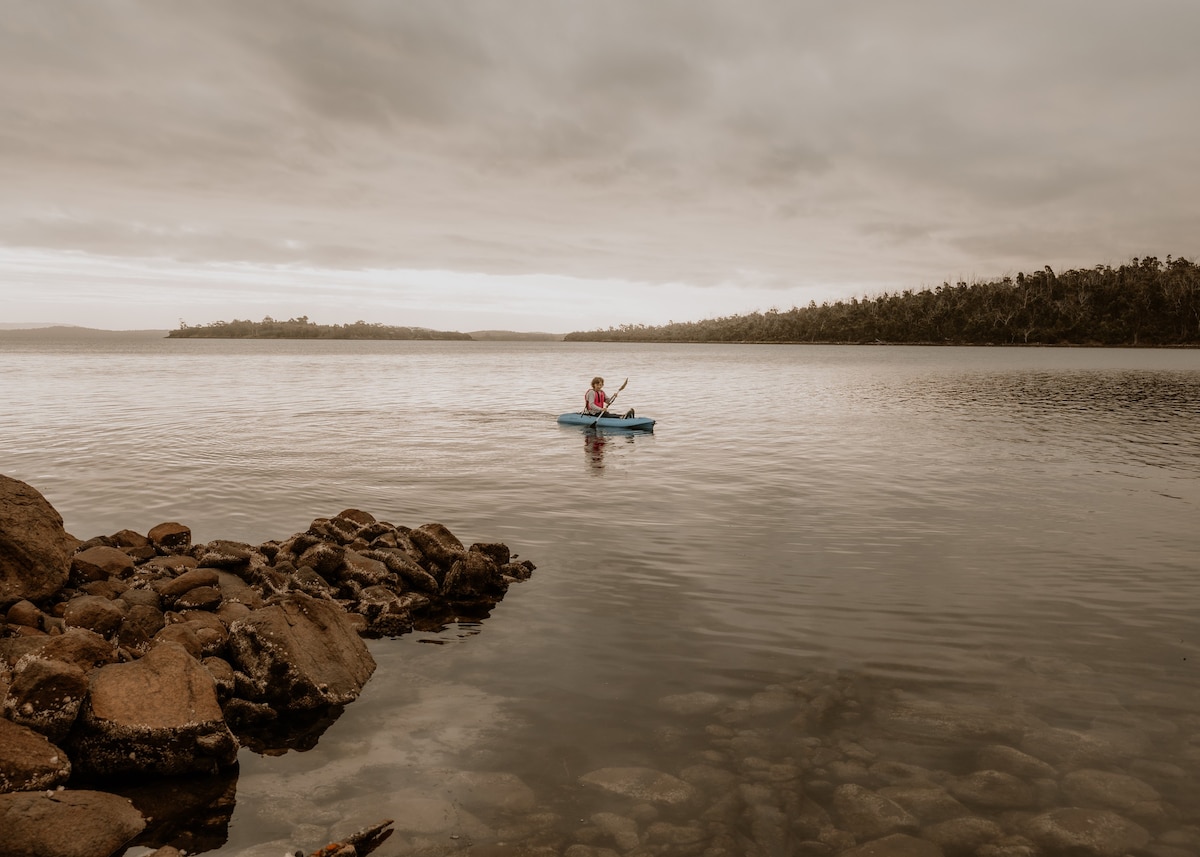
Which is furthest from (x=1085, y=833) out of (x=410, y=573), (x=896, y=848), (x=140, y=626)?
(x=140, y=626)

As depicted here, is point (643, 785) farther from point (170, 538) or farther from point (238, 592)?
point (170, 538)

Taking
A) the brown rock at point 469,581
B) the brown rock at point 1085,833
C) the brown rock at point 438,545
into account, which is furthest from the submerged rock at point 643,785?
the brown rock at point 438,545

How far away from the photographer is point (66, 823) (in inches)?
246

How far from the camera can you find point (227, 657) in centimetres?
960

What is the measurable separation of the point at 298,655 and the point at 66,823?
3.25 meters

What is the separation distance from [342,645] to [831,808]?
246 inches

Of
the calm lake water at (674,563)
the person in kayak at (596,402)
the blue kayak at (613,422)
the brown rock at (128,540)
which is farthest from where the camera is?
the person in kayak at (596,402)

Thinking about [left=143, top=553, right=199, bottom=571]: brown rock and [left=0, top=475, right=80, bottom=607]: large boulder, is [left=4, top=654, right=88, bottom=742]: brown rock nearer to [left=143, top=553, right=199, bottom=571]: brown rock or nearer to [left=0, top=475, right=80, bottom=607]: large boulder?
[left=0, top=475, right=80, bottom=607]: large boulder

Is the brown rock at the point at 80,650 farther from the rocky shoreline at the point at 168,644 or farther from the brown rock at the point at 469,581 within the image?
the brown rock at the point at 469,581

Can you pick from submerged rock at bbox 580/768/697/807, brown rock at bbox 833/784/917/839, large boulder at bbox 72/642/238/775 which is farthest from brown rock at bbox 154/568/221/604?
brown rock at bbox 833/784/917/839

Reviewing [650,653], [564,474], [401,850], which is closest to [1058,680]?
[650,653]

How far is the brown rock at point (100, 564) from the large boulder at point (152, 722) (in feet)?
12.7

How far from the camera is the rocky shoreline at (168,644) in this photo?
22.4 feet

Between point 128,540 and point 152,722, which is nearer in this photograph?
point 152,722
